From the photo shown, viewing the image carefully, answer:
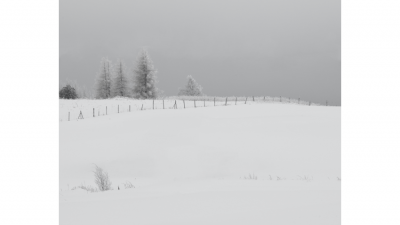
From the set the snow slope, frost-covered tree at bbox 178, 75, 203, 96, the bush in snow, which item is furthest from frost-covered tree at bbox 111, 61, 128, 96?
the snow slope

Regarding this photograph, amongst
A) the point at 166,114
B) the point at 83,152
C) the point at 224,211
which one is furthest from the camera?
the point at 166,114

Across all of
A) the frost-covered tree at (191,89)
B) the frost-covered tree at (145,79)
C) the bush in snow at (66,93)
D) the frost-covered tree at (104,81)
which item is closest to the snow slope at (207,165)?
the bush in snow at (66,93)

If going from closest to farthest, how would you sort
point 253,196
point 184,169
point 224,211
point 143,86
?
point 224,211 < point 253,196 < point 184,169 < point 143,86

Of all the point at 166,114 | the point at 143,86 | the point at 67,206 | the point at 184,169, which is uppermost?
the point at 143,86

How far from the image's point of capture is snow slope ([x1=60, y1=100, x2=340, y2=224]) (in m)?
4.02

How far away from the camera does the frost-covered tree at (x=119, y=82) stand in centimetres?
4094

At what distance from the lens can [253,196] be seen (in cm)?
455

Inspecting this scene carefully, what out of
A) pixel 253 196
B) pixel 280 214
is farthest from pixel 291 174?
pixel 280 214

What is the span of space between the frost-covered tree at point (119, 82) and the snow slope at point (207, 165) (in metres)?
23.0

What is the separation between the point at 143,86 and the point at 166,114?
71.3 ft

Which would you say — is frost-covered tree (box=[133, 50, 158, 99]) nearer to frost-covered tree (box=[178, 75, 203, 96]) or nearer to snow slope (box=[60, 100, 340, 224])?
frost-covered tree (box=[178, 75, 203, 96])

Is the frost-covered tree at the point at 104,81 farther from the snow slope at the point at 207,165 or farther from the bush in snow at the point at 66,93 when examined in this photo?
the snow slope at the point at 207,165
